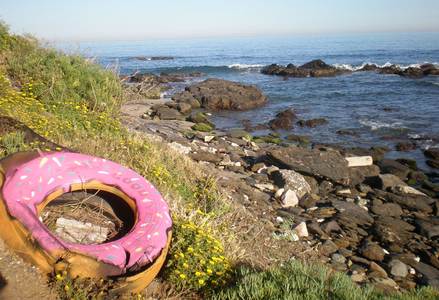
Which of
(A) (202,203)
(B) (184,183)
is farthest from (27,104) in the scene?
(A) (202,203)

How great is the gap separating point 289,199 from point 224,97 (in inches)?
524

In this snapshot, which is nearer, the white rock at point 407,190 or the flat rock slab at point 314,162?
the white rock at point 407,190

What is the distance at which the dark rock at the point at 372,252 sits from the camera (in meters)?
6.35

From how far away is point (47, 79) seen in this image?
8.63 metres

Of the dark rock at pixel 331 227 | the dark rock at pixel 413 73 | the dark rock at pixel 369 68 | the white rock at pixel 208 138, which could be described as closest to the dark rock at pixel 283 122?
the white rock at pixel 208 138

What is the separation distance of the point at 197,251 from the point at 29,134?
248 cm

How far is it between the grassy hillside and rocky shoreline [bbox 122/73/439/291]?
1.22 meters

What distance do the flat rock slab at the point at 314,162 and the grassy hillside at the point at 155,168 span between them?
3462mm

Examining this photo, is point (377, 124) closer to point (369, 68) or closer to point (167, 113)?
point (167, 113)

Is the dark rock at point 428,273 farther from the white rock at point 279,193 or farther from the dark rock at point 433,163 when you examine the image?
the dark rock at point 433,163

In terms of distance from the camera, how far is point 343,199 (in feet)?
28.7

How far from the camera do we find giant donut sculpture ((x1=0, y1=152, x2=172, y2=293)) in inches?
118

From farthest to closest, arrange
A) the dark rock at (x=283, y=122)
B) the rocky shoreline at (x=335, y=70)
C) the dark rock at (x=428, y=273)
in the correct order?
the rocky shoreline at (x=335, y=70) < the dark rock at (x=283, y=122) < the dark rock at (x=428, y=273)

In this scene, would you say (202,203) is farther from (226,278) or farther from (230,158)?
(230,158)
